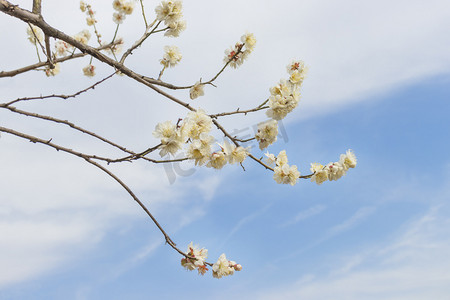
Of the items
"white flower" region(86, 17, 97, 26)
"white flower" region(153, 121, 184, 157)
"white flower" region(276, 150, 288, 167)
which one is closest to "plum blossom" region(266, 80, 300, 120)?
"white flower" region(276, 150, 288, 167)

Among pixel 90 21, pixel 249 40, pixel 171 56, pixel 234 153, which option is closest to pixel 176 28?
pixel 171 56

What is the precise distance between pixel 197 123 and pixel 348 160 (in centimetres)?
105

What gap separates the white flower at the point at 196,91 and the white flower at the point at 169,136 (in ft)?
2.34

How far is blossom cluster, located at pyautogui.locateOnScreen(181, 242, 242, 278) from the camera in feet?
8.33

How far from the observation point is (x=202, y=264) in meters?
2.52

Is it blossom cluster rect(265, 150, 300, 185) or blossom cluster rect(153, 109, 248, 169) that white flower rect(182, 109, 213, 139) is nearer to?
blossom cluster rect(153, 109, 248, 169)

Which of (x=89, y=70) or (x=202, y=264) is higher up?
(x=89, y=70)

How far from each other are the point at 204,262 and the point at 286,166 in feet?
2.54

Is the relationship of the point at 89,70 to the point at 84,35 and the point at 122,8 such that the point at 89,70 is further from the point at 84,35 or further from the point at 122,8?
the point at 122,8

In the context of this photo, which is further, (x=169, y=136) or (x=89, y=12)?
(x=89, y=12)

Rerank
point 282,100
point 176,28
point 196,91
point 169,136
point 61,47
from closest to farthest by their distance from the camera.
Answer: point 169,136, point 282,100, point 196,91, point 176,28, point 61,47

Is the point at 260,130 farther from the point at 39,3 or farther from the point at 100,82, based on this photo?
the point at 39,3

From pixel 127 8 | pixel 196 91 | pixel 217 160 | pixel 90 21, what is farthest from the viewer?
pixel 90 21

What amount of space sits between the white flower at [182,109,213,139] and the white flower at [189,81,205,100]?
0.58 metres
